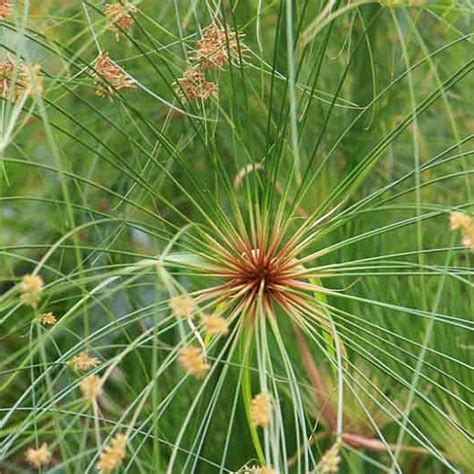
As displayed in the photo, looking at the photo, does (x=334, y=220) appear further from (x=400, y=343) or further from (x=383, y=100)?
(x=383, y=100)

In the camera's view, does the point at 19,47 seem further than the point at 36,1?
No

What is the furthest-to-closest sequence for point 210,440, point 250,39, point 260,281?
point 250,39 < point 210,440 < point 260,281

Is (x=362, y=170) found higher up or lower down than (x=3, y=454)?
higher up

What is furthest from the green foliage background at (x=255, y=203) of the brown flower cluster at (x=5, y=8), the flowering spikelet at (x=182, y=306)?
the flowering spikelet at (x=182, y=306)

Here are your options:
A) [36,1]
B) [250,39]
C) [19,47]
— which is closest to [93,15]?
[250,39]

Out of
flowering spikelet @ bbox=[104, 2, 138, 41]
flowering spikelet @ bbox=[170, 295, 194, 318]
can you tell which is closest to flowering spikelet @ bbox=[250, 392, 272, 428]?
flowering spikelet @ bbox=[170, 295, 194, 318]

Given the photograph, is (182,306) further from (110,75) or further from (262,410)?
(110,75)

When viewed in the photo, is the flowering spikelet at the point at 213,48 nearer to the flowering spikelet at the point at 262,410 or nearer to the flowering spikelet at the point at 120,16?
the flowering spikelet at the point at 120,16
